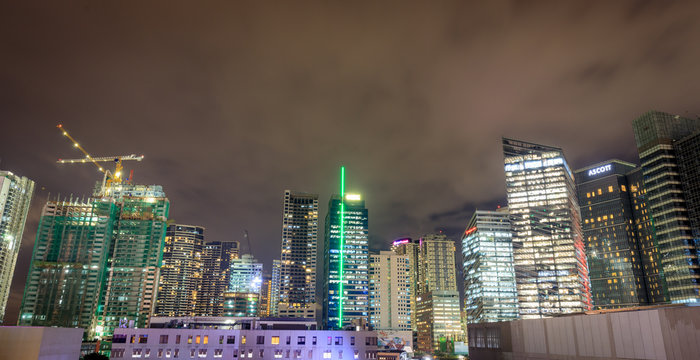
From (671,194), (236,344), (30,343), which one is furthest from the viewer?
(671,194)

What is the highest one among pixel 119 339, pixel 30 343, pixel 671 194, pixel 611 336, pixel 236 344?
pixel 671 194

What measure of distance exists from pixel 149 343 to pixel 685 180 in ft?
636

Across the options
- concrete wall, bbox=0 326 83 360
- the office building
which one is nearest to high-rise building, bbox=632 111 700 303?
the office building

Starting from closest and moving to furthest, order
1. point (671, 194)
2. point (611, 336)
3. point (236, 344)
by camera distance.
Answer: point (611, 336) → point (236, 344) → point (671, 194)

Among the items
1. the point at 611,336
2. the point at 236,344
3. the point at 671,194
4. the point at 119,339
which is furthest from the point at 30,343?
the point at 671,194

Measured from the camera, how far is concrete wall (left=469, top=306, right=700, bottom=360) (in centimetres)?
3962

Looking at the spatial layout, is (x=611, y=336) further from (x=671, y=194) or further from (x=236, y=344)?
(x=671, y=194)

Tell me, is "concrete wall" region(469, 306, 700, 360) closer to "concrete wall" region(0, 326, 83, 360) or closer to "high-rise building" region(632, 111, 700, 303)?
"concrete wall" region(0, 326, 83, 360)

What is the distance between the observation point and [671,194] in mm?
161750

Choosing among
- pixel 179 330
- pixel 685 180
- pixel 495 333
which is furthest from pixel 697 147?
pixel 179 330

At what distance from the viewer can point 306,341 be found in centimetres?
10150

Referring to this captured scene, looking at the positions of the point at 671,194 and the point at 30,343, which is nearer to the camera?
the point at 30,343

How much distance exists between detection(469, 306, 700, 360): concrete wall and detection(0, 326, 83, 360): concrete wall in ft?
231

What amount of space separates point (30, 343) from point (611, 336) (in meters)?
72.8
